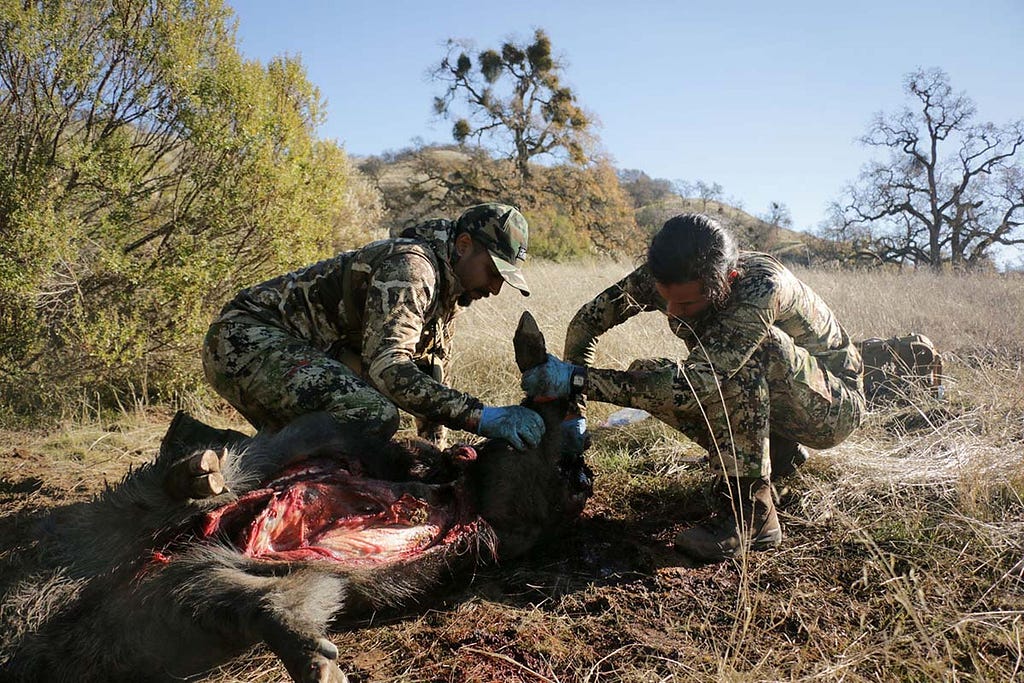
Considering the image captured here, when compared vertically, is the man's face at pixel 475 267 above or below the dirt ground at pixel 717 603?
above

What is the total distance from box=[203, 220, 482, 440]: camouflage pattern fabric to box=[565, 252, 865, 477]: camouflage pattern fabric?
2.99 feet

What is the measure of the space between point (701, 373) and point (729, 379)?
0.17 metres

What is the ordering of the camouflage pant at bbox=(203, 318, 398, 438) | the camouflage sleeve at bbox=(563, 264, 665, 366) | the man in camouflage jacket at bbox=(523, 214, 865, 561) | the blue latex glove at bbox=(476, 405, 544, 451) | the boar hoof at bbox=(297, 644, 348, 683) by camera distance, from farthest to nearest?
the camouflage sleeve at bbox=(563, 264, 665, 366)
the camouflage pant at bbox=(203, 318, 398, 438)
the man in camouflage jacket at bbox=(523, 214, 865, 561)
the blue latex glove at bbox=(476, 405, 544, 451)
the boar hoof at bbox=(297, 644, 348, 683)

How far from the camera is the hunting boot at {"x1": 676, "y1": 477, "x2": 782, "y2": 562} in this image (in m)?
3.01

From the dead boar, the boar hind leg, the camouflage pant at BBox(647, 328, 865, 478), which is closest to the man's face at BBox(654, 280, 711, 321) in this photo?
the camouflage pant at BBox(647, 328, 865, 478)

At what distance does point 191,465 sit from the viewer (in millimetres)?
2002

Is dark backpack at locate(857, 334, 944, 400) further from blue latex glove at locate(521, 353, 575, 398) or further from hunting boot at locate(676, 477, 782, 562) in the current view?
blue latex glove at locate(521, 353, 575, 398)

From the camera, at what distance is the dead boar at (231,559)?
1.80m

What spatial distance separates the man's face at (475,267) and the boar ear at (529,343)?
459mm

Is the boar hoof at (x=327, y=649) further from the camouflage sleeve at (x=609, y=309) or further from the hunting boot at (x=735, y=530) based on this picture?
the camouflage sleeve at (x=609, y=309)

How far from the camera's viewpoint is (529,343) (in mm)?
3154

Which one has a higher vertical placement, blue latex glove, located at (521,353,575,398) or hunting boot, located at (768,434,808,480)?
blue latex glove, located at (521,353,575,398)

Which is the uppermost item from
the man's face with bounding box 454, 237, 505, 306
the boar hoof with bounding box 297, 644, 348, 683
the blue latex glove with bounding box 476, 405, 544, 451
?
the man's face with bounding box 454, 237, 505, 306

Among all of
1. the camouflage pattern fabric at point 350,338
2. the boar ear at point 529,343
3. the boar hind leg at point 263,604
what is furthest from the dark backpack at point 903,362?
the boar hind leg at point 263,604
